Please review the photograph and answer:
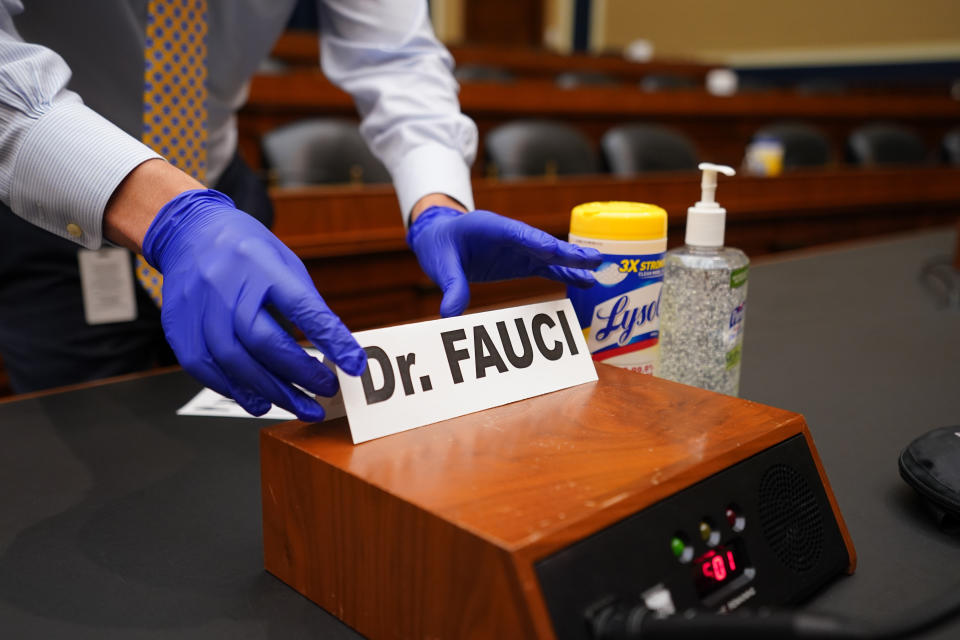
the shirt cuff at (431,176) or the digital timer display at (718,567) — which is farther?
the shirt cuff at (431,176)

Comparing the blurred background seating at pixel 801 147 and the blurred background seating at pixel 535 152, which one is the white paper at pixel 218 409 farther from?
the blurred background seating at pixel 801 147

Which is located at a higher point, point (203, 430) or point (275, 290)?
point (275, 290)

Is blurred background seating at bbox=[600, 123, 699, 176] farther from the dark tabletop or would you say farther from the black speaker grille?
the black speaker grille

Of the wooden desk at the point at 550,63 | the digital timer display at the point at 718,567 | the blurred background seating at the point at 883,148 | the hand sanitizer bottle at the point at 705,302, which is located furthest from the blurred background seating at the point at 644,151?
the wooden desk at the point at 550,63

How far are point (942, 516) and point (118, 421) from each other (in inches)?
26.9

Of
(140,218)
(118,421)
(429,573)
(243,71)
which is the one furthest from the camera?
(243,71)

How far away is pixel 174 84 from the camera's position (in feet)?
3.00

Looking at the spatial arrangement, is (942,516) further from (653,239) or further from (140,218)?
(140,218)

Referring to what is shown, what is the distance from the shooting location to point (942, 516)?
53 centimetres

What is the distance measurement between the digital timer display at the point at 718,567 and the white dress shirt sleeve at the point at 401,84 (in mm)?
581

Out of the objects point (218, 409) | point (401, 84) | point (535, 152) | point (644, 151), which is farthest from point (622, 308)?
point (644, 151)

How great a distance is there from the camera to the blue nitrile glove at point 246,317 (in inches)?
18.7

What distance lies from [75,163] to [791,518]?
1.86 feet

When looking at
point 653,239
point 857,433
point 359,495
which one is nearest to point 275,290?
point 359,495
